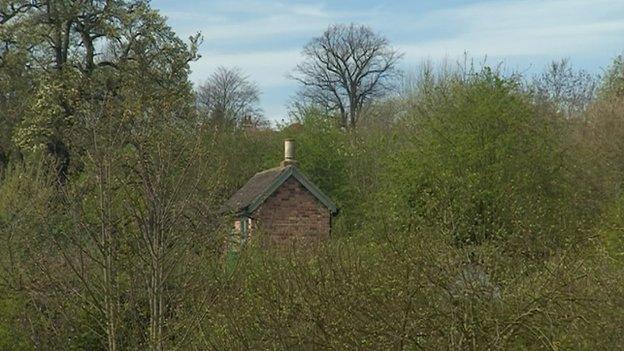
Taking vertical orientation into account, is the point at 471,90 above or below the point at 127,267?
above

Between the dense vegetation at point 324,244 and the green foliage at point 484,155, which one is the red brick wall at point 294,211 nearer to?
the dense vegetation at point 324,244

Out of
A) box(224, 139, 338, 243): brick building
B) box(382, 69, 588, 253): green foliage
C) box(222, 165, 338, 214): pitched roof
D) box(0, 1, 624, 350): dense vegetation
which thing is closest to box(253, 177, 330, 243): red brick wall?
box(224, 139, 338, 243): brick building

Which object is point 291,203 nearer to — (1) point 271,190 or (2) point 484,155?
(1) point 271,190

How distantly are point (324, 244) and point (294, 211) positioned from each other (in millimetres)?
15594

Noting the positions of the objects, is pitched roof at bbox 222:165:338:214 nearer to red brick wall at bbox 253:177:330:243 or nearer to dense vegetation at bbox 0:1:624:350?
red brick wall at bbox 253:177:330:243

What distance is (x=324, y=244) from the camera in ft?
35.1

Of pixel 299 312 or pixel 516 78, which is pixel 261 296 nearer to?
pixel 299 312

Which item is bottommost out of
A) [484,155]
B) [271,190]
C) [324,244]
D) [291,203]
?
[291,203]

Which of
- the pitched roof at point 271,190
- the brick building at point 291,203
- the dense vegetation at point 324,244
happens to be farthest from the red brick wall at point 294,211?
the dense vegetation at point 324,244

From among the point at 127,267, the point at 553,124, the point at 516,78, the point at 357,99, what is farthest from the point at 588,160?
the point at 357,99

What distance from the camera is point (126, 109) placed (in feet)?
44.9

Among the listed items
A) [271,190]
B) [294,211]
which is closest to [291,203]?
[294,211]

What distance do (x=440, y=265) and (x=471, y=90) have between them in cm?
1432

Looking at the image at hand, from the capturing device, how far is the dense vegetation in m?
8.49
